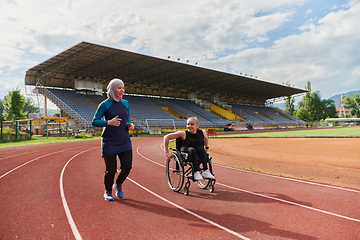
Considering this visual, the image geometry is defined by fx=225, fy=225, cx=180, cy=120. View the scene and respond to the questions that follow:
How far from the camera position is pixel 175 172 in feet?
15.8

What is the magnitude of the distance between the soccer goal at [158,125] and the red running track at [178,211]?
85.1ft

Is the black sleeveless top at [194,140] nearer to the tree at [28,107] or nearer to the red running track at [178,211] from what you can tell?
the red running track at [178,211]

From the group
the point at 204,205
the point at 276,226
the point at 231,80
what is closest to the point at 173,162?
the point at 204,205

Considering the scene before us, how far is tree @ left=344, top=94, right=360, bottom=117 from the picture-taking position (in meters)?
75.2

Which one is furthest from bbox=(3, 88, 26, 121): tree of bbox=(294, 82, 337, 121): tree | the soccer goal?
bbox=(294, 82, 337, 121): tree

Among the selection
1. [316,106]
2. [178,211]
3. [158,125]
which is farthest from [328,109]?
[178,211]

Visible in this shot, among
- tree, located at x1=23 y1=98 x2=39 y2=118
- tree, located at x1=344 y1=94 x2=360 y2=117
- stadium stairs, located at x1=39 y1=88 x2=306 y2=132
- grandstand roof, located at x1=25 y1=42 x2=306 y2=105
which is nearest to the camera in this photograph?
grandstand roof, located at x1=25 y1=42 x2=306 y2=105

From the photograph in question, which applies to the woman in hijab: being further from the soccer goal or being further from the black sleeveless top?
the soccer goal

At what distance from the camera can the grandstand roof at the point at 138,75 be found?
2891 cm

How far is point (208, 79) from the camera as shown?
144ft

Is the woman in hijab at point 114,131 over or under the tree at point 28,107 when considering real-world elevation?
under

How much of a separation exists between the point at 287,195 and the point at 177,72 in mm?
34867

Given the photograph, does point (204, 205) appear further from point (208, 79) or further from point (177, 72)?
point (208, 79)

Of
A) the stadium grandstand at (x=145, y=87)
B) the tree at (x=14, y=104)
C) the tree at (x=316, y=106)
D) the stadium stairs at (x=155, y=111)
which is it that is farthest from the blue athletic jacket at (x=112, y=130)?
the tree at (x=316, y=106)
